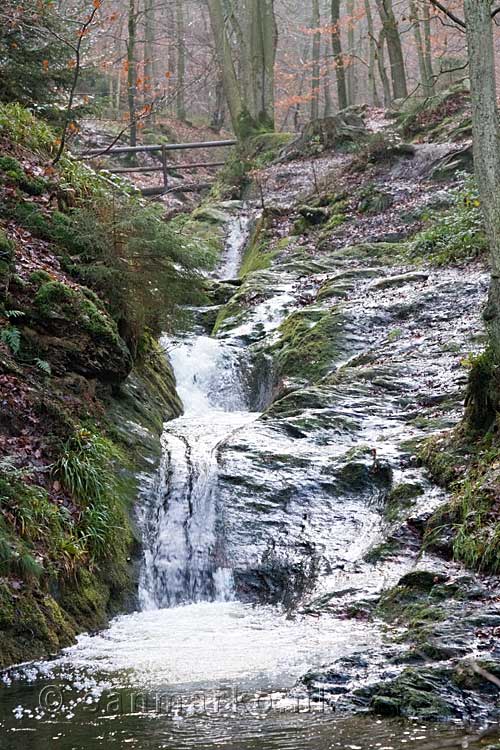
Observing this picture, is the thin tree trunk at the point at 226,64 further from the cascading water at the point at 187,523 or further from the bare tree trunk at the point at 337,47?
the cascading water at the point at 187,523

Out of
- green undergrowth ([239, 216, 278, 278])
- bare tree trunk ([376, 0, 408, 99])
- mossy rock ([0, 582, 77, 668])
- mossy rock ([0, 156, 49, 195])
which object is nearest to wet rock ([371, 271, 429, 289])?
green undergrowth ([239, 216, 278, 278])

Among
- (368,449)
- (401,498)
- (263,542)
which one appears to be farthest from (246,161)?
(263,542)

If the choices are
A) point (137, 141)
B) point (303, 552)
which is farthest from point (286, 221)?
point (303, 552)

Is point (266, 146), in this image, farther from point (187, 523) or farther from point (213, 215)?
point (187, 523)

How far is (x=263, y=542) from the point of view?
793 cm

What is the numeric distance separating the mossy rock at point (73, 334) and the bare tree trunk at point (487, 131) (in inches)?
152

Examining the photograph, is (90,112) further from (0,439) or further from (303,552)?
(303,552)

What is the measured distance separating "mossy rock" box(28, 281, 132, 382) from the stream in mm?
1302

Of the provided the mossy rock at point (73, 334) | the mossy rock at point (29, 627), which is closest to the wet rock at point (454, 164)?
the mossy rock at point (73, 334)

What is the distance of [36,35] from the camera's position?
11070mm

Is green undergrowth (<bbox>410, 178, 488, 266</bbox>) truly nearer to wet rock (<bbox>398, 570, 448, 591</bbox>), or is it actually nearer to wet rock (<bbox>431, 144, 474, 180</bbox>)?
wet rock (<bbox>431, 144, 474, 180</bbox>)

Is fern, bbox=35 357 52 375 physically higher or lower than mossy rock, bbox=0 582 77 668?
higher

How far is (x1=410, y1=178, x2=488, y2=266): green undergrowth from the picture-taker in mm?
13844

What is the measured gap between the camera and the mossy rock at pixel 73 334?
8.19 meters
